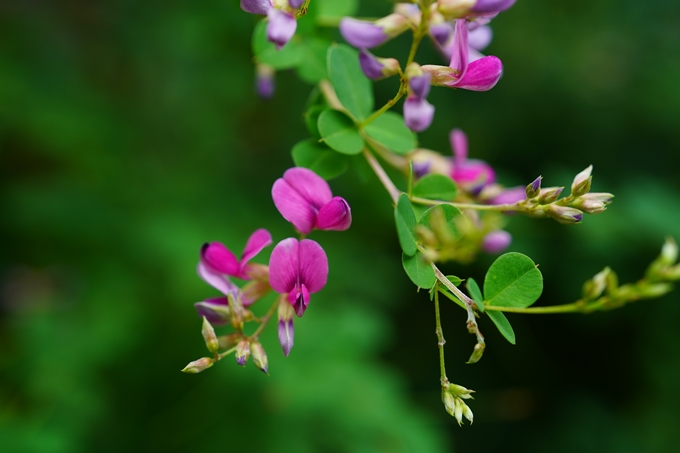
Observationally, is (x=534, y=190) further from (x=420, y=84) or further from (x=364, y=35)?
(x=364, y=35)

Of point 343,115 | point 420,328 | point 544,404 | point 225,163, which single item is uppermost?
point 343,115

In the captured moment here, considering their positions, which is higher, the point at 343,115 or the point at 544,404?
the point at 343,115

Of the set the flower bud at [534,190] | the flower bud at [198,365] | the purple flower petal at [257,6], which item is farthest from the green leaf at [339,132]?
the flower bud at [198,365]

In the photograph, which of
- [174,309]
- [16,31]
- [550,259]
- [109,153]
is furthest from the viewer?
[16,31]

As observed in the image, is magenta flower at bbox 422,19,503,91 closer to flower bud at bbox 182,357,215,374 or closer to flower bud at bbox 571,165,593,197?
flower bud at bbox 571,165,593,197

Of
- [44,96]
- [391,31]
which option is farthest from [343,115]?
[44,96]

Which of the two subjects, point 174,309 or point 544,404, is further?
point 544,404

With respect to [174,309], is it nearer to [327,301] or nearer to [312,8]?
[327,301]

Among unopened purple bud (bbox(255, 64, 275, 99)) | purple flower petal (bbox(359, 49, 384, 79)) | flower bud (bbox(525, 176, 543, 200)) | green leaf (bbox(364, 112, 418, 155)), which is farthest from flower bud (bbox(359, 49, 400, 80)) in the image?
unopened purple bud (bbox(255, 64, 275, 99))
